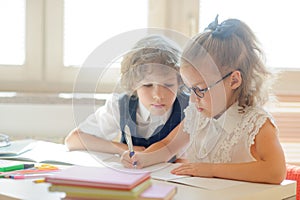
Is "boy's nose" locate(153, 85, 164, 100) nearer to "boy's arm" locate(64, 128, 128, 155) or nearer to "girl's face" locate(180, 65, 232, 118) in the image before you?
"girl's face" locate(180, 65, 232, 118)

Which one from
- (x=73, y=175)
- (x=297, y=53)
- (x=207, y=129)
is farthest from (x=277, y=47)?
(x=73, y=175)

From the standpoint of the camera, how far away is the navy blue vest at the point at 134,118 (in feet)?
4.61

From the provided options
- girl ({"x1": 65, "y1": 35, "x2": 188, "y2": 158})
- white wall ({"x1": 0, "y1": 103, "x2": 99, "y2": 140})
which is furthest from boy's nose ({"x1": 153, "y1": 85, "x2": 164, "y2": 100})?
white wall ({"x1": 0, "y1": 103, "x2": 99, "y2": 140})

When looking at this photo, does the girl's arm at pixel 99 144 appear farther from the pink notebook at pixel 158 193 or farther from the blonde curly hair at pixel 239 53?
the pink notebook at pixel 158 193

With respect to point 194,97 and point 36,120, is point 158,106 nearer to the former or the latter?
point 194,97

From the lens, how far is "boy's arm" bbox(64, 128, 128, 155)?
1499 millimetres

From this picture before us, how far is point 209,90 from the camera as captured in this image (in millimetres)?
1388

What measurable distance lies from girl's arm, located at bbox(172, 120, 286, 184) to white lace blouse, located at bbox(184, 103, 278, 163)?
3 centimetres

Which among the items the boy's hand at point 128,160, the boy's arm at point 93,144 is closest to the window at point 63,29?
the boy's arm at point 93,144

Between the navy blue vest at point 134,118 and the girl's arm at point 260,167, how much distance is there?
0.42 ft

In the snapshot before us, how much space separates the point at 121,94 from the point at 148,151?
0.16 metres

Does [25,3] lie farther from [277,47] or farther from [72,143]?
[277,47]

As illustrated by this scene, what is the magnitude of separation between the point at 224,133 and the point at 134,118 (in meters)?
0.24

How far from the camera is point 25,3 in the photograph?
2346mm
